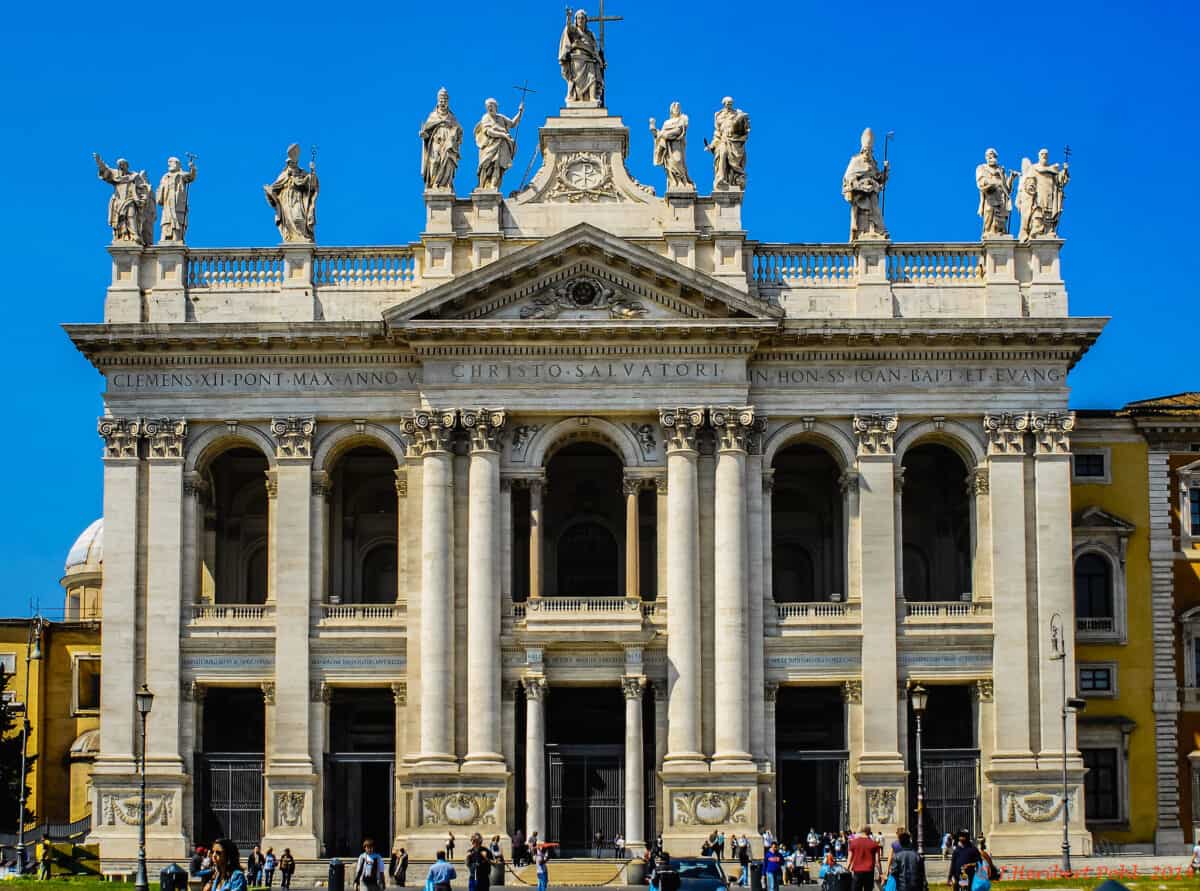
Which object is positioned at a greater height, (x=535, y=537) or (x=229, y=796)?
(x=535, y=537)

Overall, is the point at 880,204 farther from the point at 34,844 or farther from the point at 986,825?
the point at 34,844

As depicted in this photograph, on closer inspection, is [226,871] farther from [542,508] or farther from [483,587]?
[542,508]

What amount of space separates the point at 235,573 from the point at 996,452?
2399 cm

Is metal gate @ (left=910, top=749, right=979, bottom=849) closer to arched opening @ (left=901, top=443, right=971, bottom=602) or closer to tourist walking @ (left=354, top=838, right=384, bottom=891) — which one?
arched opening @ (left=901, top=443, right=971, bottom=602)

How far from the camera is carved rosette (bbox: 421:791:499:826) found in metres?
64.4

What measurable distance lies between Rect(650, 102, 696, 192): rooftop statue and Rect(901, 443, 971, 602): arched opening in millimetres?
11301

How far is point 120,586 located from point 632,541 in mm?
15123

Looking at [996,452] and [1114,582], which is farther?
[1114,582]

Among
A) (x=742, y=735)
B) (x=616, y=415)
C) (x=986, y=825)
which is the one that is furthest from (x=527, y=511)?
(x=986, y=825)

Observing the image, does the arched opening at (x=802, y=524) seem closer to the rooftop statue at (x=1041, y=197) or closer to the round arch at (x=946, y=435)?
A: the round arch at (x=946, y=435)

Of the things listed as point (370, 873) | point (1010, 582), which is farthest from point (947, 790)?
point (370, 873)

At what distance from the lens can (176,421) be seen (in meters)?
67.2

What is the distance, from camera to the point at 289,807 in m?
65.4

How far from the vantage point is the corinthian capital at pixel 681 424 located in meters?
66.0
